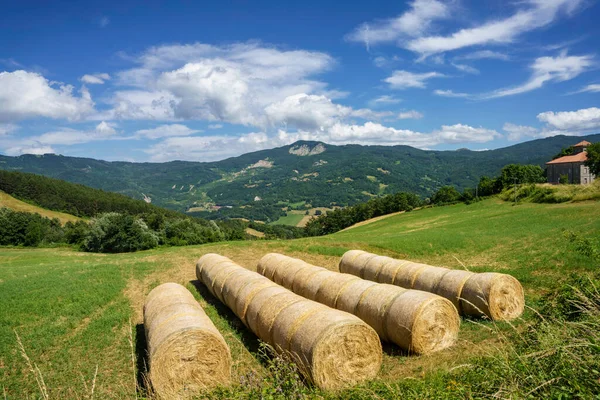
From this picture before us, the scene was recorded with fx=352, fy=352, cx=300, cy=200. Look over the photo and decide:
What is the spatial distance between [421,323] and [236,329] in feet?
21.9

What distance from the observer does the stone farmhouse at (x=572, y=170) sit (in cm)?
9262

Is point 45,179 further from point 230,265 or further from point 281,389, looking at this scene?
point 281,389

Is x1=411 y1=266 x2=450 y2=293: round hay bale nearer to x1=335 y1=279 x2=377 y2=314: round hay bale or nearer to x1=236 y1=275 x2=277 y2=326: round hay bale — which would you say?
x1=335 y1=279 x2=377 y2=314: round hay bale

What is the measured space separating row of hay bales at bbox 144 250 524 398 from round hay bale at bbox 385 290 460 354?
3 centimetres

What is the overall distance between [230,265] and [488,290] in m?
10.7

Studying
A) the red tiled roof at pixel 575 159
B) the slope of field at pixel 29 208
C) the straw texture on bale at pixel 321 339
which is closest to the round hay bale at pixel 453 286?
the straw texture on bale at pixel 321 339

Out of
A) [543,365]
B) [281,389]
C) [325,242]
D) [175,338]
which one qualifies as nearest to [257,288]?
[175,338]

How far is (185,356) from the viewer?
353 inches

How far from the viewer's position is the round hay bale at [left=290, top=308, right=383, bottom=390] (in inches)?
342

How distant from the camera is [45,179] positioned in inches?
5866

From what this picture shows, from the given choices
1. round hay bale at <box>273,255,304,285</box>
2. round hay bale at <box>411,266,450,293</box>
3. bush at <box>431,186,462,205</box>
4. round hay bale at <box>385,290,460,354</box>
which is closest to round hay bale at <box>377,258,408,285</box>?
round hay bale at <box>411,266,450,293</box>

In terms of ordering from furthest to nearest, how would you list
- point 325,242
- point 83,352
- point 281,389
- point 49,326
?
point 325,242 → point 49,326 → point 83,352 → point 281,389

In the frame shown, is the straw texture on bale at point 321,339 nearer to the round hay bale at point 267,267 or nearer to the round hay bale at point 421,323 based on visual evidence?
the round hay bale at point 421,323

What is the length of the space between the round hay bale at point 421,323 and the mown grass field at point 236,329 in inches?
15.3
